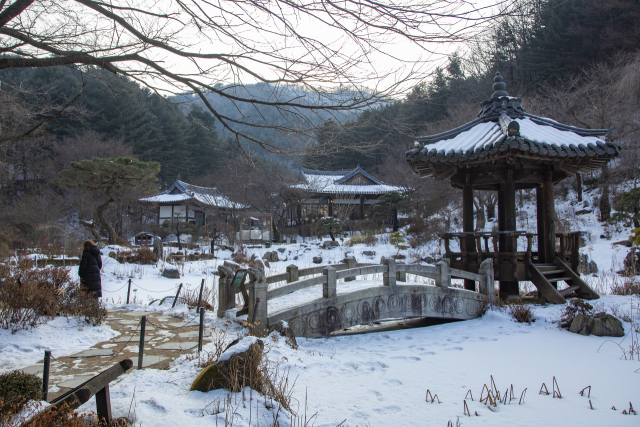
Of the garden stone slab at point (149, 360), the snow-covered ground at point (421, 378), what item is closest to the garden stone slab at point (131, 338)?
the snow-covered ground at point (421, 378)

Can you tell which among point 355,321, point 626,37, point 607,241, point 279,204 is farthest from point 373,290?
point 626,37

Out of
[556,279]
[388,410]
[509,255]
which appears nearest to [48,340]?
[388,410]

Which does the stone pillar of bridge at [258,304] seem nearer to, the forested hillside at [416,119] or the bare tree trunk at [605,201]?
the forested hillside at [416,119]

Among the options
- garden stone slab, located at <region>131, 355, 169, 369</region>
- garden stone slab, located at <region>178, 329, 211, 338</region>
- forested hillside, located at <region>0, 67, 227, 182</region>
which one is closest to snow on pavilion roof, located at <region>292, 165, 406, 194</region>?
forested hillside, located at <region>0, 67, 227, 182</region>

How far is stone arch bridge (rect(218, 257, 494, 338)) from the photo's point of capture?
5.61m

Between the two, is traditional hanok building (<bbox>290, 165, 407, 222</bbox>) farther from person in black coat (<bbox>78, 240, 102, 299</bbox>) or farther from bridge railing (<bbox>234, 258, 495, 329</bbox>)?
person in black coat (<bbox>78, 240, 102, 299</bbox>)

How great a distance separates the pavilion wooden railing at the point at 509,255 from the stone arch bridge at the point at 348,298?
275mm

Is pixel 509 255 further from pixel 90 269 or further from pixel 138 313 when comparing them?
pixel 90 269

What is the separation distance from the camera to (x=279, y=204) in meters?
27.2

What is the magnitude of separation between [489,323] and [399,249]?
12.2 metres

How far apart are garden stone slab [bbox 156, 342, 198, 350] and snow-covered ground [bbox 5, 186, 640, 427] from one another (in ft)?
1.28

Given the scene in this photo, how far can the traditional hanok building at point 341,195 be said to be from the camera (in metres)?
28.4

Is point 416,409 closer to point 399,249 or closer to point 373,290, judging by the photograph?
point 373,290

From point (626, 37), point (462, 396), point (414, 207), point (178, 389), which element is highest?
point (626, 37)
